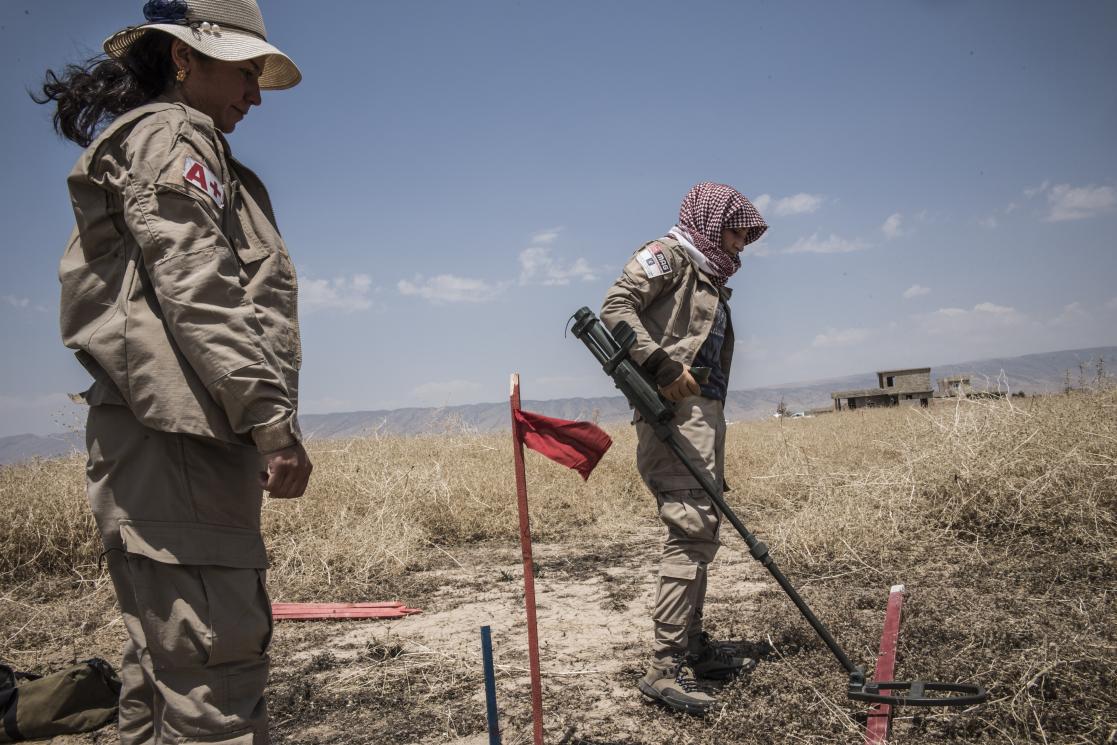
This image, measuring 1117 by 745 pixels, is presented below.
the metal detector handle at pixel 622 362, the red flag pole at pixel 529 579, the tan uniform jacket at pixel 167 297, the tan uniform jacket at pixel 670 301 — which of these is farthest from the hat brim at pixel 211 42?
the tan uniform jacket at pixel 670 301

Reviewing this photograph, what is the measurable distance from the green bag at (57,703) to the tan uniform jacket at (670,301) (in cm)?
275

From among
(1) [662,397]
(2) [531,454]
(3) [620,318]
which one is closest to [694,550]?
(1) [662,397]

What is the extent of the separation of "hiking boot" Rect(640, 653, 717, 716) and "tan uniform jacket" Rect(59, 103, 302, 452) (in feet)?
6.70

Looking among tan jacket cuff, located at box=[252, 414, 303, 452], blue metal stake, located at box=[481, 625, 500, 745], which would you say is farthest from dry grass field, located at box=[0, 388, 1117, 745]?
tan jacket cuff, located at box=[252, 414, 303, 452]

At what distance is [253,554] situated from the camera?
1.71 m

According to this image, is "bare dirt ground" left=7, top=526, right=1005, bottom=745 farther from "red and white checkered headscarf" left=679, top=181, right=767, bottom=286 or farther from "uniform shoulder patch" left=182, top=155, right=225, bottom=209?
"uniform shoulder patch" left=182, top=155, right=225, bottom=209

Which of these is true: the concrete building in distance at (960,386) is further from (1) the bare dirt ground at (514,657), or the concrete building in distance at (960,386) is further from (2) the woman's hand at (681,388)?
(2) the woman's hand at (681,388)

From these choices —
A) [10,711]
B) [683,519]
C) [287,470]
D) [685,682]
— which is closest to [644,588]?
[685,682]

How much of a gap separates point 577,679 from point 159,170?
9.01 feet

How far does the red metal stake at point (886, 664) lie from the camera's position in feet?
8.01

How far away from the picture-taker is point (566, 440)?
260 centimetres

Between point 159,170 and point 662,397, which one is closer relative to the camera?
point 159,170

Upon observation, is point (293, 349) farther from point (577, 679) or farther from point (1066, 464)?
point (1066, 464)

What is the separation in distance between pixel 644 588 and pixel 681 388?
2266 mm
